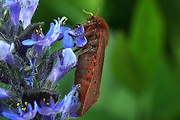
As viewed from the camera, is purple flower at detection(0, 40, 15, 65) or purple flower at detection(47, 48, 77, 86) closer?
purple flower at detection(0, 40, 15, 65)

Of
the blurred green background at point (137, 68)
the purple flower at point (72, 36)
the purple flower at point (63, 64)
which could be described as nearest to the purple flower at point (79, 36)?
the purple flower at point (72, 36)

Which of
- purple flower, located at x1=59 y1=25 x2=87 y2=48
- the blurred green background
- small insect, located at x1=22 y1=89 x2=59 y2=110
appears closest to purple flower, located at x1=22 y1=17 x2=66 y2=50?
purple flower, located at x1=59 y1=25 x2=87 y2=48

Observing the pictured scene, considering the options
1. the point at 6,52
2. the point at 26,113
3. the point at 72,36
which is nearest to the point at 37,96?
the point at 26,113

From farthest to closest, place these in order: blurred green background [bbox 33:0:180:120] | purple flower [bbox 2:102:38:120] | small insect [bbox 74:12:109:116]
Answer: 1. blurred green background [bbox 33:0:180:120]
2. small insect [bbox 74:12:109:116]
3. purple flower [bbox 2:102:38:120]

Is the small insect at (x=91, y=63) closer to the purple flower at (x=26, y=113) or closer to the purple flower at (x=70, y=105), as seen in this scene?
the purple flower at (x=70, y=105)

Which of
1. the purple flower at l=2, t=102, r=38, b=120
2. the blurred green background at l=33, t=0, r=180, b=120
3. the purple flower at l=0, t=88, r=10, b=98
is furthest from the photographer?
the blurred green background at l=33, t=0, r=180, b=120

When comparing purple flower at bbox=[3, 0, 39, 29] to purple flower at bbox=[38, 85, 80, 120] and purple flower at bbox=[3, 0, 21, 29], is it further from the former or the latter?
purple flower at bbox=[38, 85, 80, 120]

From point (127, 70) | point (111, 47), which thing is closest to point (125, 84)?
point (127, 70)
